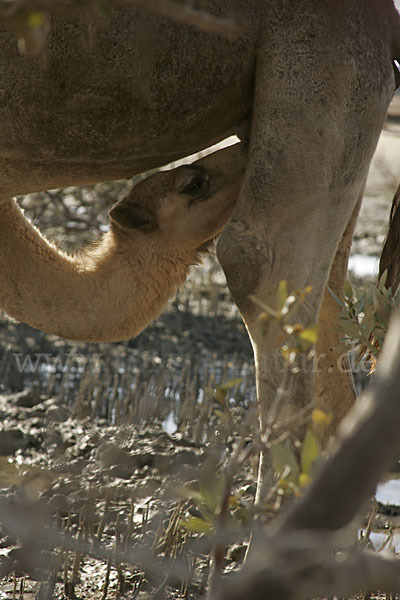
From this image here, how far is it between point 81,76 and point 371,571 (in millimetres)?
2247

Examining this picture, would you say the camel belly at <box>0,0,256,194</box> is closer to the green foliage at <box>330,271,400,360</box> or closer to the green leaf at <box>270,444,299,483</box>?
the green foliage at <box>330,271,400,360</box>

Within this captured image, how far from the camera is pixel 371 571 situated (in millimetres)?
1035

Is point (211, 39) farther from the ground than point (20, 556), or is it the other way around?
point (211, 39)

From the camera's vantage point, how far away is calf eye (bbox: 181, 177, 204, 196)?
345 cm

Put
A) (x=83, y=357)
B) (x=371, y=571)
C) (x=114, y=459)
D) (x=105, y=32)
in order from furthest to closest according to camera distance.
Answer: (x=83, y=357), (x=114, y=459), (x=105, y=32), (x=371, y=571)

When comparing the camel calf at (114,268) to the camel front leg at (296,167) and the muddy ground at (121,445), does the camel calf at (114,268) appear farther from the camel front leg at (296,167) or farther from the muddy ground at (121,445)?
the camel front leg at (296,167)

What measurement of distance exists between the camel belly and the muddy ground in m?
0.96

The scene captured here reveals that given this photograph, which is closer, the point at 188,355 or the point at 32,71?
the point at 32,71

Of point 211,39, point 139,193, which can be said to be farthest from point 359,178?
point 139,193

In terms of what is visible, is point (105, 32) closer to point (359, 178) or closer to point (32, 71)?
point (32, 71)

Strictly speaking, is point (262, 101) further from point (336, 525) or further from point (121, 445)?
point (121, 445)

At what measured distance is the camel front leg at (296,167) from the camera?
9.55ft

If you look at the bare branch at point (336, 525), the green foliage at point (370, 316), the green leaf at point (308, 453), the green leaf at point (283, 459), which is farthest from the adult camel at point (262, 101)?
the bare branch at point (336, 525)

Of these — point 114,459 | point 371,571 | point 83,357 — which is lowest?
point 371,571
